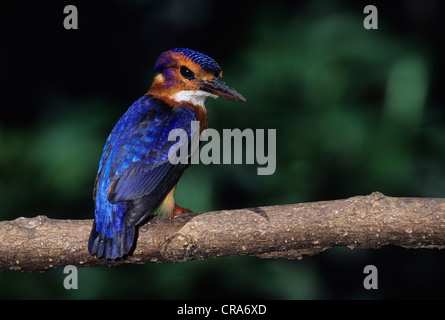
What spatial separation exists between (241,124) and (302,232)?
148cm

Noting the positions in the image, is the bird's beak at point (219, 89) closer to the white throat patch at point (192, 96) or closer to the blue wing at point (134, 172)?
the white throat patch at point (192, 96)

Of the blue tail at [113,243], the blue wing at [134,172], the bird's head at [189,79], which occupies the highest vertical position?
the bird's head at [189,79]

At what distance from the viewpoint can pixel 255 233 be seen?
2639mm

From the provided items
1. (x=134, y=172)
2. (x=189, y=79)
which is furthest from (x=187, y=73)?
(x=134, y=172)

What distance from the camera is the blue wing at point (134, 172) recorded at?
2686mm

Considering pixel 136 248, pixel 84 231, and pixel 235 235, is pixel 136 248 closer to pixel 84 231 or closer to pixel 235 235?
pixel 84 231

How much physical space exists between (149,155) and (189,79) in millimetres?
466

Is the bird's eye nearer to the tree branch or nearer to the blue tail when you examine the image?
the tree branch

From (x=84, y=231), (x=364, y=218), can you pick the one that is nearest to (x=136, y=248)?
(x=84, y=231)

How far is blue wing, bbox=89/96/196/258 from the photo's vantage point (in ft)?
8.81

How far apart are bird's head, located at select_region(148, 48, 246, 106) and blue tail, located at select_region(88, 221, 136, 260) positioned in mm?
763

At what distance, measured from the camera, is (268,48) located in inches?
159

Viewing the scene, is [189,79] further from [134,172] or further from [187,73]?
[134,172]

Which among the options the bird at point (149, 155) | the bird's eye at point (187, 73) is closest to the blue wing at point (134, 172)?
the bird at point (149, 155)
